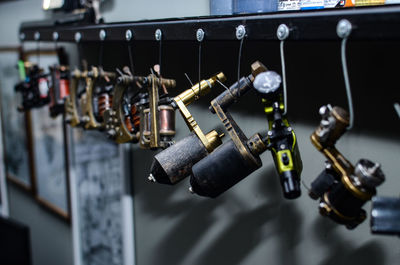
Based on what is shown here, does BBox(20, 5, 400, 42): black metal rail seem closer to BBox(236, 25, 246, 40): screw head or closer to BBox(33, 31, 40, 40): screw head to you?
BBox(236, 25, 246, 40): screw head

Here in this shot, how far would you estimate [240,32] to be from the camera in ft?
2.48

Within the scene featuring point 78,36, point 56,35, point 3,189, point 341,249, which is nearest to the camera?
point 341,249

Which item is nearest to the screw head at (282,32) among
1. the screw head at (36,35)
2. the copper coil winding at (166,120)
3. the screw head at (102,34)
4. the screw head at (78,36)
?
the copper coil winding at (166,120)

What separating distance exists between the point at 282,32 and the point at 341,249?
0.47 m

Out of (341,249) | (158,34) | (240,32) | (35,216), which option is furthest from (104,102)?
(35,216)

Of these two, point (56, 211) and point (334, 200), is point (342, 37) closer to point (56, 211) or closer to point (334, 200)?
point (334, 200)

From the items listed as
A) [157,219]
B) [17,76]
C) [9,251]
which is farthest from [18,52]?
[157,219]

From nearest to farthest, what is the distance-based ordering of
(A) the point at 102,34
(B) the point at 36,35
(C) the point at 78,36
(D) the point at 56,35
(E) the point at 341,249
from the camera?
(E) the point at 341,249 → (A) the point at 102,34 → (C) the point at 78,36 → (D) the point at 56,35 → (B) the point at 36,35

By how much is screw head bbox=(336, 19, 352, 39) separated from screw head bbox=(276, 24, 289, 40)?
88mm

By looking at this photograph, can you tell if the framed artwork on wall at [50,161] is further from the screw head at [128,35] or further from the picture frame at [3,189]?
the screw head at [128,35]

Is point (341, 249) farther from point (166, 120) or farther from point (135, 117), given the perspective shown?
point (135, 117)

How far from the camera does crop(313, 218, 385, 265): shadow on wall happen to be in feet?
2.70

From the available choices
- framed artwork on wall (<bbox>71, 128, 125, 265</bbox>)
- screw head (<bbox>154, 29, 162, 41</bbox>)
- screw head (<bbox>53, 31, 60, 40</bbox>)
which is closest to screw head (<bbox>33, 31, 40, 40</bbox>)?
screw head (<bbox>53, 31, 60, 40</bbox>)

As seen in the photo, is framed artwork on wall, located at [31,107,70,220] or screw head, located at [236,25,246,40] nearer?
screw head, located at [236,25,246,40]
